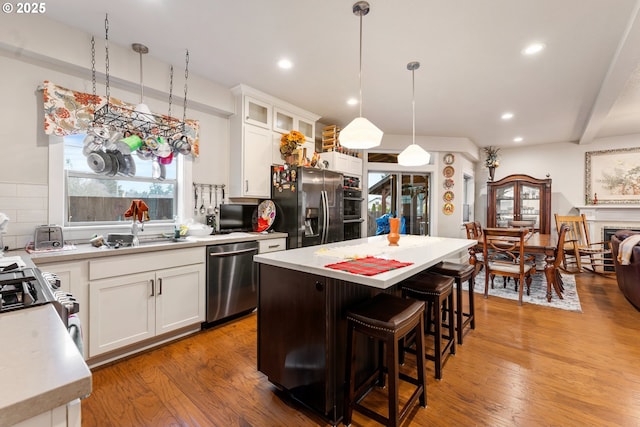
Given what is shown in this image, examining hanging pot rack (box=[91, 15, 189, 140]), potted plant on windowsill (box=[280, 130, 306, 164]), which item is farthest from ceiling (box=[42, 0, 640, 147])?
potted plant on windowsill (box=[280, 130, 306, 164])

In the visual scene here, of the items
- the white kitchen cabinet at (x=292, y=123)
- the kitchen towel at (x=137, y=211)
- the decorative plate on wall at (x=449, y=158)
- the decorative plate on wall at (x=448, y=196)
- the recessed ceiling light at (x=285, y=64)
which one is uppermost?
the recessed ceiling light at (x=285, y=64)

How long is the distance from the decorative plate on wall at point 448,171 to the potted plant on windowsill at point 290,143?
11.7 ft

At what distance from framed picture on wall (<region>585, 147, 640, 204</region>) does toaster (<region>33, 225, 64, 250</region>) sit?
8.34m

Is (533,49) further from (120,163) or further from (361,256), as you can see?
(120,163)

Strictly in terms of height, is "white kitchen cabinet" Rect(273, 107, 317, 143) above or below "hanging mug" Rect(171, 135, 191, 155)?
above

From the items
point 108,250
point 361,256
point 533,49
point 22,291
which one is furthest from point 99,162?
point 533,49

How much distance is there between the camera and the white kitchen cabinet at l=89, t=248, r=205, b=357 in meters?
2.14

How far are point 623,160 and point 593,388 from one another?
5868 millimetres

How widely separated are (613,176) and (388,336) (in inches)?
276

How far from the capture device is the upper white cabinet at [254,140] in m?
3.53

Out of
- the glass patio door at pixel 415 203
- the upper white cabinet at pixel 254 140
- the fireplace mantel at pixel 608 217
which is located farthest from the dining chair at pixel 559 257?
the upper white cabinet at pixel 254 140

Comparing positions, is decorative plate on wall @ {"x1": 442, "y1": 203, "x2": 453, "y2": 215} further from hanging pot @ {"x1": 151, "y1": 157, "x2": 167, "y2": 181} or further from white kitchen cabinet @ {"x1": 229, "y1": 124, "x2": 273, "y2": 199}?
hanging pot @ {"x1": 151, "y1": 157, "x2": 167, "y2": 181}

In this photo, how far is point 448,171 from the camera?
6.03 m

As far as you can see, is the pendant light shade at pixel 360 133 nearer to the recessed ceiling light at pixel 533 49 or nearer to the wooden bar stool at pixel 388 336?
the wooden bar stool at pixel 388 336
